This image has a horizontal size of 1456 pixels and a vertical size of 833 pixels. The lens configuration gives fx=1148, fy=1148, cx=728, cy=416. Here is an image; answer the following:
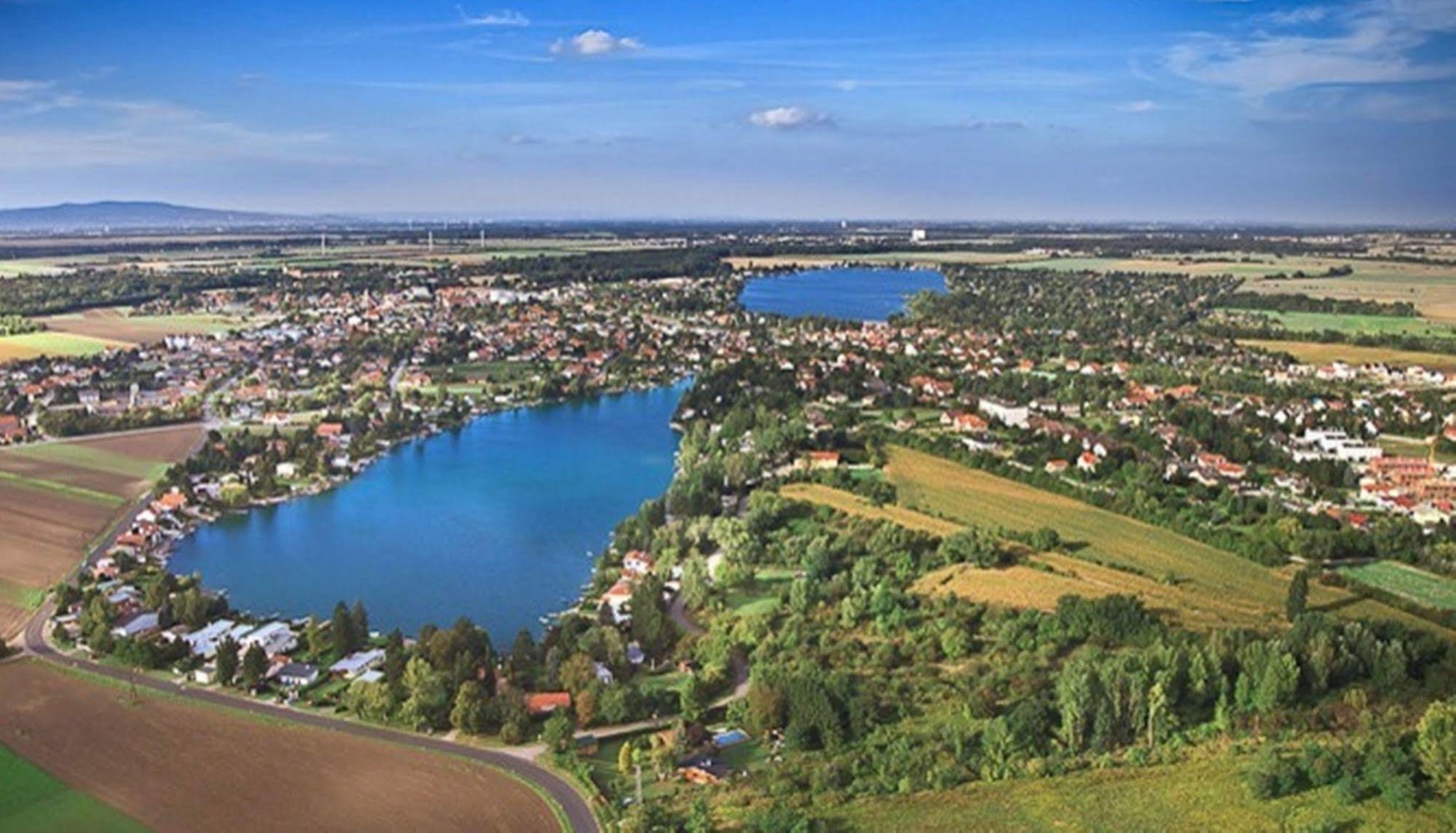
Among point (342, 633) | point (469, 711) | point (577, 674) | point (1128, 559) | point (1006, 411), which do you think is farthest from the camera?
point (1006, 411)

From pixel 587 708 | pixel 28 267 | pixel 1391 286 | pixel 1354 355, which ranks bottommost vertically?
pixel 587 708

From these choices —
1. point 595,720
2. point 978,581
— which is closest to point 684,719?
point 595,720

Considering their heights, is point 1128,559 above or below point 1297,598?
below

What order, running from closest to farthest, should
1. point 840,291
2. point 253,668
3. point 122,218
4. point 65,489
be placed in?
point 253,668, point 65,489, point 840,291, point 122,218

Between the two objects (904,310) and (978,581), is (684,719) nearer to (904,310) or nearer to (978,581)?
(978,581)

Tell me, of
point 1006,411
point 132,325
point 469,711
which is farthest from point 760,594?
point 132,325

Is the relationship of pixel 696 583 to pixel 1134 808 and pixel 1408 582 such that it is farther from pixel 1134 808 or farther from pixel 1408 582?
pixel 1408 582

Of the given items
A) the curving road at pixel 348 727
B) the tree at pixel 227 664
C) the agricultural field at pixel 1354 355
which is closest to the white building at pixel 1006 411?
the agricultural field at pixel 1354 355
